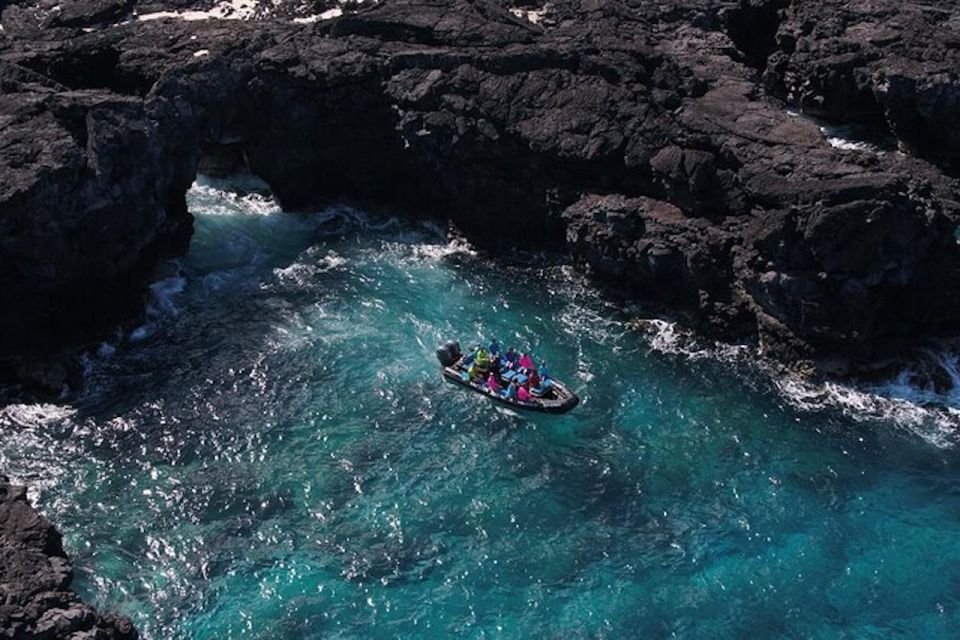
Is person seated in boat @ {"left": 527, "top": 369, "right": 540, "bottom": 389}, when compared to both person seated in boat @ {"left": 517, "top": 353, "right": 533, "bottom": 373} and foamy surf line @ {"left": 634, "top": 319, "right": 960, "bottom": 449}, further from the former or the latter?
foamy surf line @ {"left": 634, "top": 319, "right": 960, "bottom": 449}

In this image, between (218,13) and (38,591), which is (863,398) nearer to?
(38,591)

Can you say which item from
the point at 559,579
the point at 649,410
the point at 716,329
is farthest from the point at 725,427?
the point at 559,579

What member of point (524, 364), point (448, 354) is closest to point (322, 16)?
point (448, 354)

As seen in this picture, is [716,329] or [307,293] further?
[307,293]

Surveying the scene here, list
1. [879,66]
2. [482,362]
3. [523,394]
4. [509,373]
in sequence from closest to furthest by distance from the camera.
Result: [523,394] → [509,373] → [482,362] → [879,66]

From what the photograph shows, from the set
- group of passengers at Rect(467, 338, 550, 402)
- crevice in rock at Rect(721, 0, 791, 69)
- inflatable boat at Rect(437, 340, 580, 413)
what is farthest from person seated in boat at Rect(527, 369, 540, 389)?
crevice in rock at Rect(721, 0, 791, 69)

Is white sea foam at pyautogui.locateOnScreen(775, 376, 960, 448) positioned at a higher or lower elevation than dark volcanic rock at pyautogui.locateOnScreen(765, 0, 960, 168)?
lower

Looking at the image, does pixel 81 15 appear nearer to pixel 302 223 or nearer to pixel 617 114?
pixel 302 223
